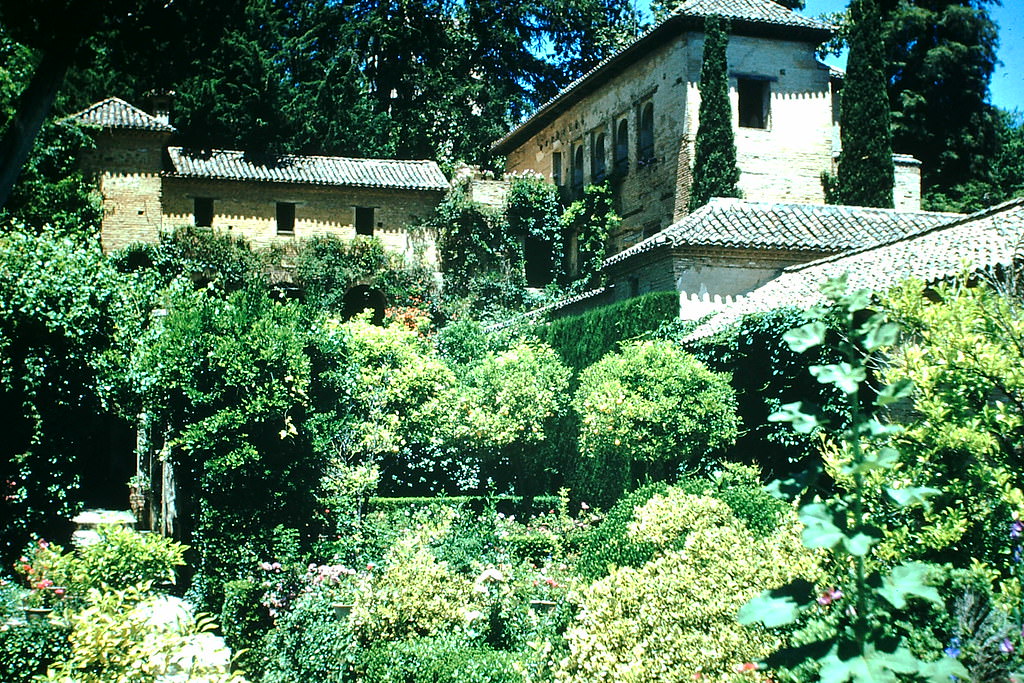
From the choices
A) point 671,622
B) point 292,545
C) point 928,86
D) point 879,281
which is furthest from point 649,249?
point 928,86

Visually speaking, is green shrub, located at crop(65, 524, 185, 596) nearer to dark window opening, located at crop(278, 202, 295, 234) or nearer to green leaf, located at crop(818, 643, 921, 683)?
green leaf, located at crop(818, 643, 921, 683)

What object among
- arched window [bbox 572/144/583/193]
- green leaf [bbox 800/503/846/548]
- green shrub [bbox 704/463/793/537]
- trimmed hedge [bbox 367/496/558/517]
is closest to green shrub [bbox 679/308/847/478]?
green shrub [bbox 704/463/793/537]

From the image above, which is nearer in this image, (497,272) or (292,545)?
(292,545)

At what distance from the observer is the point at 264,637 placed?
1003 centimetres

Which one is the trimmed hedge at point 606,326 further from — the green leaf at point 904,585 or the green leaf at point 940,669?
the green leaf at point 940,669

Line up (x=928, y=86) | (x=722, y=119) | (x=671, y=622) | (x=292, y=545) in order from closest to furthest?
(x=671, y=622)
(x=292, y=545)
(x=722, y=119)
(x=928, y=86)

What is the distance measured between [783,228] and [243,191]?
17449 millimetres

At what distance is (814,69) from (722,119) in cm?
426

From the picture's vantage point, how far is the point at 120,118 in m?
27.0

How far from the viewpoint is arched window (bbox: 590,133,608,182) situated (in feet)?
96.4

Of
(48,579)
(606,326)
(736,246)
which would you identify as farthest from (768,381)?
(48,579)

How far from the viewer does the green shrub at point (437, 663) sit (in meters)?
7.70

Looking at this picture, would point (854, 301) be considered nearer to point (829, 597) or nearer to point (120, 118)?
point (829, 597)

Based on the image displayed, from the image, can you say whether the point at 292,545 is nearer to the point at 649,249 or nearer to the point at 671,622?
the point at 671,622
